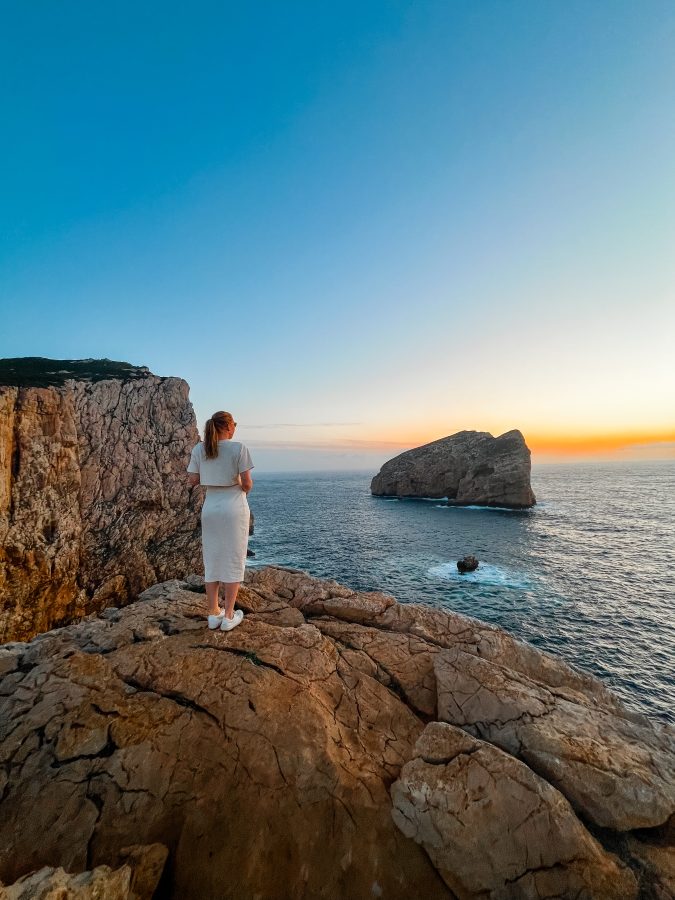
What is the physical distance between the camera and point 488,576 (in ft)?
98.8

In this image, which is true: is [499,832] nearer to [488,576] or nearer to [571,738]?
[571,738]

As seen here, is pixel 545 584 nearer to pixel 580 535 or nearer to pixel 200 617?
pixel 580 535

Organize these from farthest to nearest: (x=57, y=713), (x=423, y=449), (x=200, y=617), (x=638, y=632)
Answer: (x=423, y=449)
(x=638, y=632)
(x=200, y=617)
(x=57, y=713)

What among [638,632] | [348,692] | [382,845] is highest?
[348,692]

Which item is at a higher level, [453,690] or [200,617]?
[200,617]

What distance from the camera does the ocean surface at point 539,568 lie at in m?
19.0

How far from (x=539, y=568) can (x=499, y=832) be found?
32997mm

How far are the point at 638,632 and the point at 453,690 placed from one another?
73.3 feet

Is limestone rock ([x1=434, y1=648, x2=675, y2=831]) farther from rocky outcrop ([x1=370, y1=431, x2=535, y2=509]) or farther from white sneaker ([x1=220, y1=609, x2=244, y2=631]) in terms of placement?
rocky outcrop ([x1=370, y1=431, x2=535, y2=509])

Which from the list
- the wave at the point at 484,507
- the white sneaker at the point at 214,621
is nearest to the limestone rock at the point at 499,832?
the white sneaker at the point at 214,621

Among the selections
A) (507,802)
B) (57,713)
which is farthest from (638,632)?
(57,713)

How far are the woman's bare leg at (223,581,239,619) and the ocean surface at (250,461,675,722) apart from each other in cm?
1822

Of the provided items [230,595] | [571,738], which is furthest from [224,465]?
[571,738]

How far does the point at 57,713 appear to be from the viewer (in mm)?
5148
